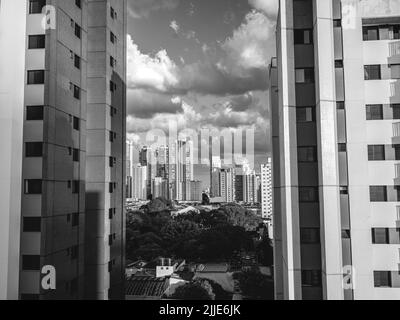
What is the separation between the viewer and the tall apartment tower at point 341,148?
234 cm

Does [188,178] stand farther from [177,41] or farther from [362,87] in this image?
[362,87]

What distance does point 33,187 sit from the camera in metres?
3.04

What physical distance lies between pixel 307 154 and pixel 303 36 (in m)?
1.05

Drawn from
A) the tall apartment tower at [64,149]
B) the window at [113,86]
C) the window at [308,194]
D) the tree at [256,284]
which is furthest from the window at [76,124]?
the tree at [256,284]

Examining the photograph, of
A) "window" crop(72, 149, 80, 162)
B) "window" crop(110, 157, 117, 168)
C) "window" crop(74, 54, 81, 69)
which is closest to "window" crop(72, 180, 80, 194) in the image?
"window" crop(72, 149, 80, 162)

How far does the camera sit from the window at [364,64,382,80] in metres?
2.45

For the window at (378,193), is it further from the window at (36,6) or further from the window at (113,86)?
the window at (113,86)

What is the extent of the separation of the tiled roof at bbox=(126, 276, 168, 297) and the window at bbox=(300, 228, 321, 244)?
1.78m

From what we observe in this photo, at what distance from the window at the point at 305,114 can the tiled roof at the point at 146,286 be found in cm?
242

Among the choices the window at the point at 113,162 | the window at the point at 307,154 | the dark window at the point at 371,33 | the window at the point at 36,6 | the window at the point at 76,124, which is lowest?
the window at the point at 307,154

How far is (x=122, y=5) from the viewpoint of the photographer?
5059 millimetres

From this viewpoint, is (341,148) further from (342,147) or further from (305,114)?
(305,114)
